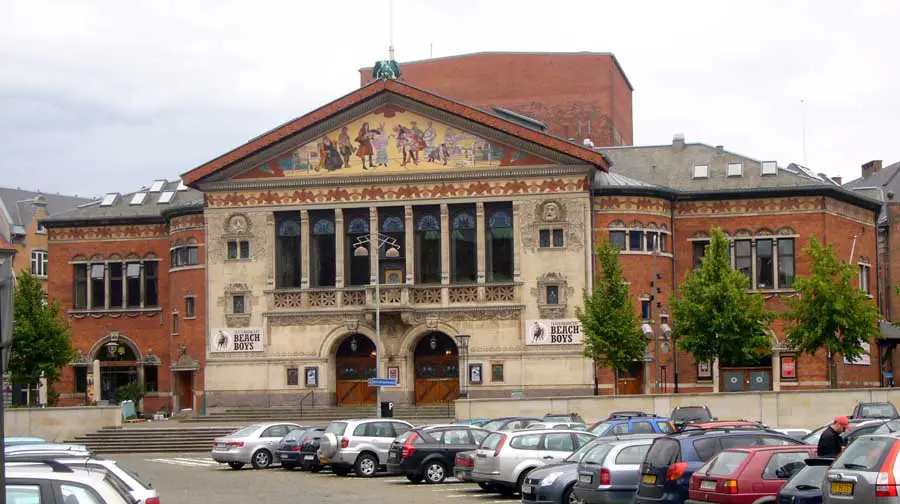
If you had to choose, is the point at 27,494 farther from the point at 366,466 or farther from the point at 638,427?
the point at 366,466

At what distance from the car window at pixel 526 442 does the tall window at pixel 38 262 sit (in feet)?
233

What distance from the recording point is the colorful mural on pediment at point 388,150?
63.9 meters

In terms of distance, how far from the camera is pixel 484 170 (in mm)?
63500

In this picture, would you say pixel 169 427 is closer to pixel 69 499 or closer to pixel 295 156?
pixel 295 156

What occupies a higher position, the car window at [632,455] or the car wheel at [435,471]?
the car window at [632,455]

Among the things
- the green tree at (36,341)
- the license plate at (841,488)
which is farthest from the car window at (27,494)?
the green tree at (36,341)

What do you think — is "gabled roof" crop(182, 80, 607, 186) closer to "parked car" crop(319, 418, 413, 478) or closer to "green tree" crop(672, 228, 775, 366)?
"green tree" crop(672, 228, 775, 366)

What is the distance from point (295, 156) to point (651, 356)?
18.5m

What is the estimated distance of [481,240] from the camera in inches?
2501

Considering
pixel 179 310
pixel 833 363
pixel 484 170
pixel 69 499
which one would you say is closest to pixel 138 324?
pixel 179 310

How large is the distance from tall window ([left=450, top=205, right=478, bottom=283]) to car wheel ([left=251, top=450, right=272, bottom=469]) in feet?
69.8

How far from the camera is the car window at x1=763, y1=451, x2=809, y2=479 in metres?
21.9

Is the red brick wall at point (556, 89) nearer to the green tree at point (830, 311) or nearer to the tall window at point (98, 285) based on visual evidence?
the tall window at point (98, 285)

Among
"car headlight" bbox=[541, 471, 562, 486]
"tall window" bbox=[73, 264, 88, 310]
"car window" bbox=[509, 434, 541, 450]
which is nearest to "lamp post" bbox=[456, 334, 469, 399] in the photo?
"tall window" bbox=[73, 264, 88, 310]
